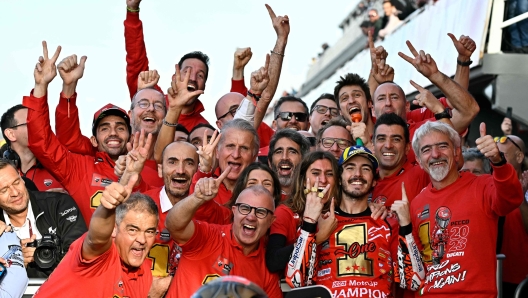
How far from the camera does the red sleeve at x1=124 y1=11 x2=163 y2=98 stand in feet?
30.0

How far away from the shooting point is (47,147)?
23.6ft

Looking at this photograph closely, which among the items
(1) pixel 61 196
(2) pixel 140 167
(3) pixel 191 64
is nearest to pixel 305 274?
(2) pixel 140 167

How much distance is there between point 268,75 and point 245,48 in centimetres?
93

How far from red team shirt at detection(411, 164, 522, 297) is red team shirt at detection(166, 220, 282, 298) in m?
1.09

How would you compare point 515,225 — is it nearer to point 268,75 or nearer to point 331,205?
point 331,205

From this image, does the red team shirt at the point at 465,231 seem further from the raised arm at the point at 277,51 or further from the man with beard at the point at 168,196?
the raised arm at the point at 277,51

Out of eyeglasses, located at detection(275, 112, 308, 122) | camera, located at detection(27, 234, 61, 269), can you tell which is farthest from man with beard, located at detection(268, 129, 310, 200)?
camera, located at detection(27, 234, 61, 269)

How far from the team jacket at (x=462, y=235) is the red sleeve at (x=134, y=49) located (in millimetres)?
3916

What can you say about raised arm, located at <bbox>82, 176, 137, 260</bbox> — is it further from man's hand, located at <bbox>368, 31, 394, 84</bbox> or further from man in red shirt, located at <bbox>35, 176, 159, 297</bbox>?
man's hand, located at <bbox>368, 31, 394, 84</bbox>

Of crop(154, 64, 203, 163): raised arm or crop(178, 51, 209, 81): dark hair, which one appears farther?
crop(178, 51, 209, 81): dark hair

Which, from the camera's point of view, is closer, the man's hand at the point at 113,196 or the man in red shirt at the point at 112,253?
the man's hand at the point at 113,196

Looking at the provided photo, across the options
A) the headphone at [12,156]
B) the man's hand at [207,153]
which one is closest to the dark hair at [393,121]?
the man's hand at [207,153]

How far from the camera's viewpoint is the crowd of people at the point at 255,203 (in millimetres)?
5727

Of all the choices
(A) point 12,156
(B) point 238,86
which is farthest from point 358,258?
(B) point 238,86
